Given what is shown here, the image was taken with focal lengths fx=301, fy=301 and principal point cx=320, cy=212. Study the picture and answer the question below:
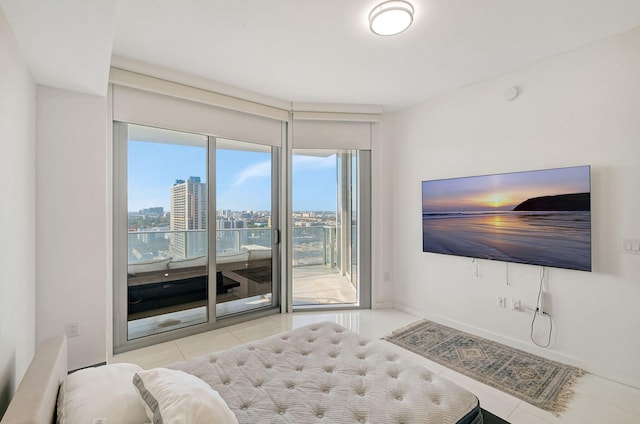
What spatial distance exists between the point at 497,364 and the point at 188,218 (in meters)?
3.27

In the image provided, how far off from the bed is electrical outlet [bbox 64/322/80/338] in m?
1.14

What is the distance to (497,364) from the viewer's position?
8.45ft

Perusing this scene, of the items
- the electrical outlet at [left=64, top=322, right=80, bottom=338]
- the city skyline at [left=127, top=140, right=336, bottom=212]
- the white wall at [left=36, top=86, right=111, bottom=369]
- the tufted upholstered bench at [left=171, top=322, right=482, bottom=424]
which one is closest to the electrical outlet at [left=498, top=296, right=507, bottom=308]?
the tufted upholstered bench at [left=171, top=322, right=482, bottom=424]

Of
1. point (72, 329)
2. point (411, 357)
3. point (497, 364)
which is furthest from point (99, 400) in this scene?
point (497, 364)

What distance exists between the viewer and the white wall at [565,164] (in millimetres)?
2314

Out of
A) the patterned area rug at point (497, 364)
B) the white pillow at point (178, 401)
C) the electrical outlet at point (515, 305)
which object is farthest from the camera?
the electrical outlet at point (515, 305)

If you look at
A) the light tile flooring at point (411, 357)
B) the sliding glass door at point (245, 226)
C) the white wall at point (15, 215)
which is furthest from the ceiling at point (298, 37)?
the light tile flooring at point (411, 357)

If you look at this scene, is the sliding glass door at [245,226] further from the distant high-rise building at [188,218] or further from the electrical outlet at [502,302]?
the electrical outlet at [502,302]

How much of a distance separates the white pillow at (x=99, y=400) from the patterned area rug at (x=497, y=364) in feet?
7.75

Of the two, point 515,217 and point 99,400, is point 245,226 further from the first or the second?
point 515,217

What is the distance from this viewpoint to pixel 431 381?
4.92 ft

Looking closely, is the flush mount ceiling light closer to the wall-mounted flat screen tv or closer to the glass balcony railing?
the wall-mounted flat screen tv

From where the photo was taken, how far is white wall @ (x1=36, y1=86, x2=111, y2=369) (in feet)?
7.61

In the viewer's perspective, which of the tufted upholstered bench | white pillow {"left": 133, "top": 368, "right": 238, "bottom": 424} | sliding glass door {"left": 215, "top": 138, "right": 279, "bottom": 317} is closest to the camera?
white pillow {"left": 133, "top": 368, "right": 238, "bottom": 424}
